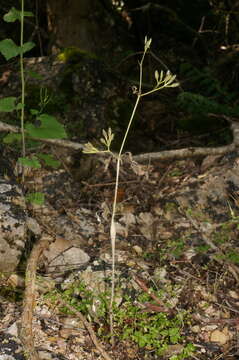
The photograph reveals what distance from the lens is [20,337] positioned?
7.43 feet

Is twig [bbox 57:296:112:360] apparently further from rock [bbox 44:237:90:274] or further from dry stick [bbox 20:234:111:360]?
rock [bbox 44:237:90:274]

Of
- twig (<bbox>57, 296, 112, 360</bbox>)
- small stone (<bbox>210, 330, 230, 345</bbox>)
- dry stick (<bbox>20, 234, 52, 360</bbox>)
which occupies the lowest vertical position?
small stone (<bbox>210, 330, 230, 345</bbox>)

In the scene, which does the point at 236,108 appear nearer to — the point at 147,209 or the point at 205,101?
the point at 205,101

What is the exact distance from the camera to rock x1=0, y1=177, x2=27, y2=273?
274cm

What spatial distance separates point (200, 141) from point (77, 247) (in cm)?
211

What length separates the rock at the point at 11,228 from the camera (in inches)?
108

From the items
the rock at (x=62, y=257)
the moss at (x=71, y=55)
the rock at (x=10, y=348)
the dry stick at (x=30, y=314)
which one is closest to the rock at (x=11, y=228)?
the dry stick at (x=30, y=314)

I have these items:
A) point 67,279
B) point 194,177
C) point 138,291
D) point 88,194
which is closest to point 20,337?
point 67,279

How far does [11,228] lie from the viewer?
9.18 feet

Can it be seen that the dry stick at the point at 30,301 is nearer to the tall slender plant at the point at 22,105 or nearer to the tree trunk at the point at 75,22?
the tall slender plant at the point at 22,105

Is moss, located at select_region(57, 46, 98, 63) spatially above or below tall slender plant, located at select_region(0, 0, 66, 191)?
below

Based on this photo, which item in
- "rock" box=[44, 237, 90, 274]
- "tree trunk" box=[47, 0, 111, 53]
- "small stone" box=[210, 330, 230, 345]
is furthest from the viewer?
"tree trunk" box=[47, 0, 111, 53]

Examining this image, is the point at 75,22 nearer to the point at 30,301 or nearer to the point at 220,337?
the point at 30,301

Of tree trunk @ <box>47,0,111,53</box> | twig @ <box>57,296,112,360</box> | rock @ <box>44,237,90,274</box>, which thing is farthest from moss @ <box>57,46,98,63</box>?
twig @ <box>57,296,112,360</box>
